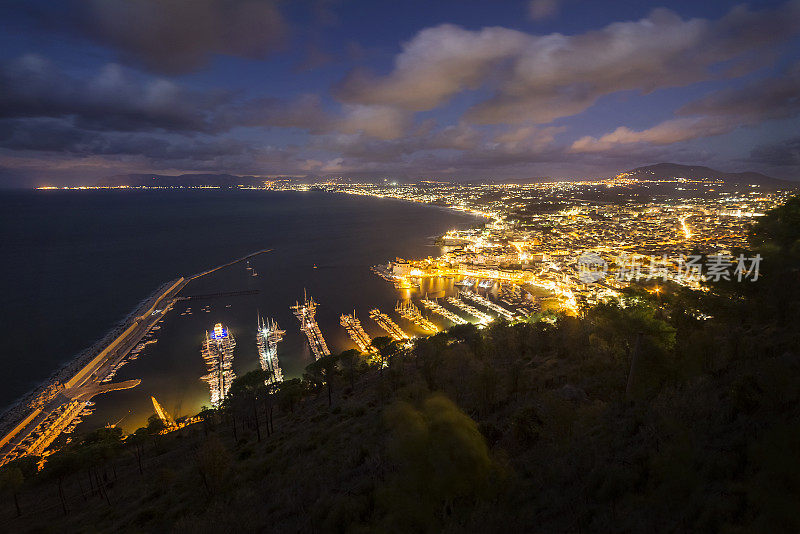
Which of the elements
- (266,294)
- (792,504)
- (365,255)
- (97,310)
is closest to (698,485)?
(792,504)

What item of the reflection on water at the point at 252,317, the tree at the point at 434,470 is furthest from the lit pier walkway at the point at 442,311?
the tree at the point at 434,470

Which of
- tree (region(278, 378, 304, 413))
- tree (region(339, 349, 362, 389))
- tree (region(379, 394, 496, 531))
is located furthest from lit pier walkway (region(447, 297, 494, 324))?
tree (region(379, 394, 496, 531))

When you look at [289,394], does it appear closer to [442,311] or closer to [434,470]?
[434,470]

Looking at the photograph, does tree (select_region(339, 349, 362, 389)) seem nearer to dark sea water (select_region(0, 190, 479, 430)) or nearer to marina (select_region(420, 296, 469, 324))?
dark sea water (select_region(0, 190, 479, 430))

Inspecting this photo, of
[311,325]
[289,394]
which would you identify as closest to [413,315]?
[311,325]

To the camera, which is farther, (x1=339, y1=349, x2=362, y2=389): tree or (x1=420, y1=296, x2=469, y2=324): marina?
(x1=420, y1=296, x2=469, y2=324): marina
